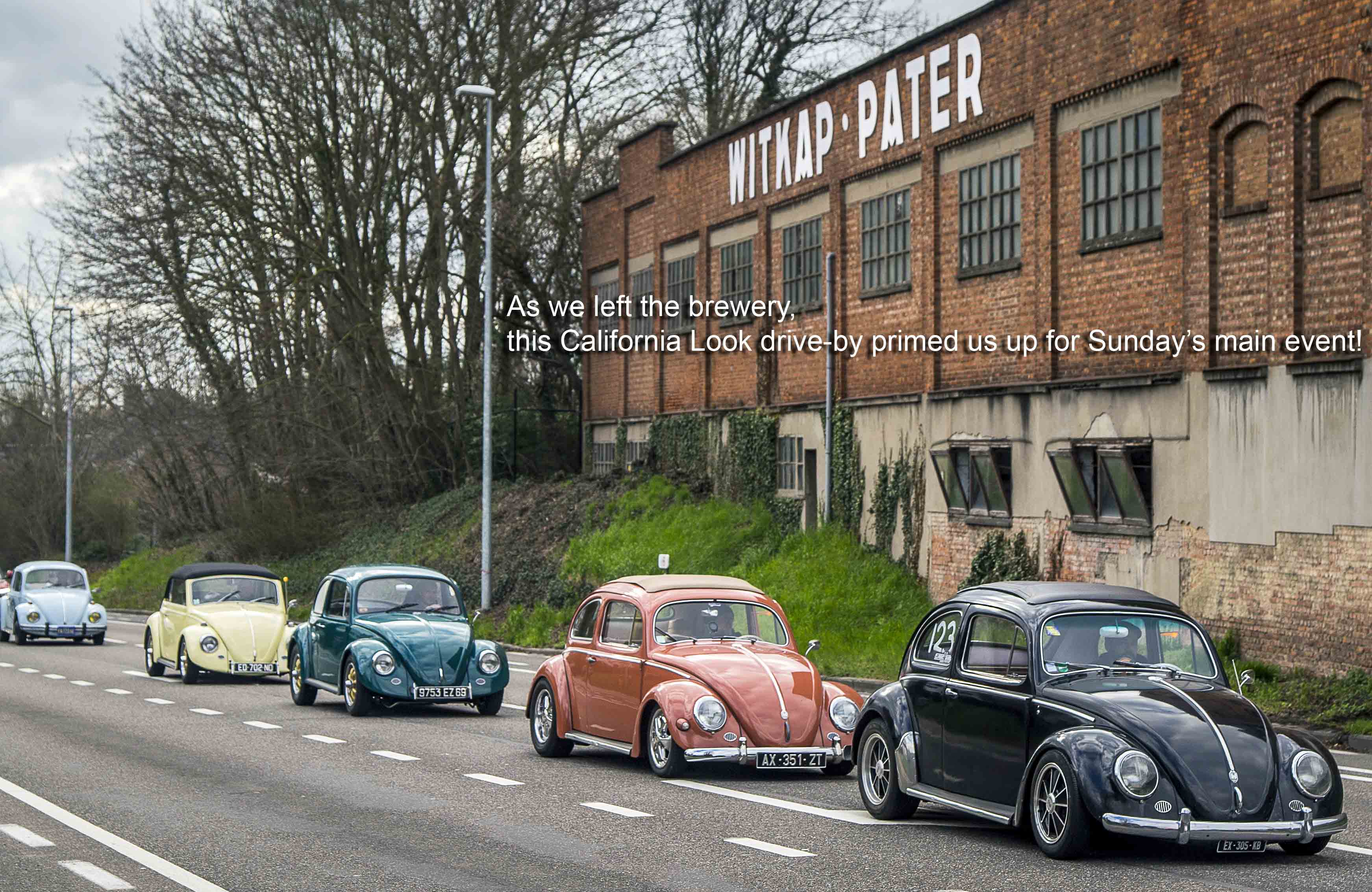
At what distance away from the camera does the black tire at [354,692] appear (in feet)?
60.3

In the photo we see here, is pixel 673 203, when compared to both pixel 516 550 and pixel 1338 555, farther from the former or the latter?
pixel 1338 555

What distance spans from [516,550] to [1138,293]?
18968 millimetres

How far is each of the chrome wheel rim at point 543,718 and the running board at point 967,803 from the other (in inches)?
191

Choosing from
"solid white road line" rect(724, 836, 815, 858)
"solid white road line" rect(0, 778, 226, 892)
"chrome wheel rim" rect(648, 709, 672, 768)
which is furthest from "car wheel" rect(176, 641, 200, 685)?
"solid white road line" rect(724, 836, 815, 858)

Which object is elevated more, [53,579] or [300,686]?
[53,579]

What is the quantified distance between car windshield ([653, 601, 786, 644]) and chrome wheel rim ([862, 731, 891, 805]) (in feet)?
9.65

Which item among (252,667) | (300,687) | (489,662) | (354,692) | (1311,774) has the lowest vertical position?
(252,667)

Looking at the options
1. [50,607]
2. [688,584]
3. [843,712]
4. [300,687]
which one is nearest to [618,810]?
[843,712]

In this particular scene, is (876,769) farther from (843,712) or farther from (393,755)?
(393,755)

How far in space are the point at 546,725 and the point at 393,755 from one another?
1.36m

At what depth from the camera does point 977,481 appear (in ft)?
88.2

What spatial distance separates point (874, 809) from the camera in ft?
36.3

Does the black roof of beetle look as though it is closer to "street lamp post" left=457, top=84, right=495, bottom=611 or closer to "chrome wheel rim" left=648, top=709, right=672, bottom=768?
"chrome wheel rim" left=648, top=709, right=672, bottom=768

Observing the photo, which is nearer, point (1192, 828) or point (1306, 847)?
point (1192, 828)
